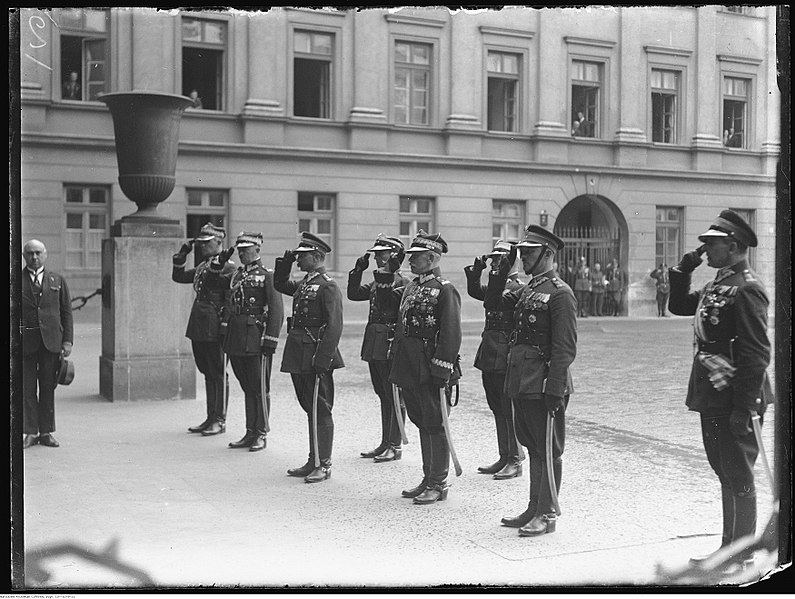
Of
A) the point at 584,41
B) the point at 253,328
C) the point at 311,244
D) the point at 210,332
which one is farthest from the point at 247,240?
the point at 584,41

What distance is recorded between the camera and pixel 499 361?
8.16 m

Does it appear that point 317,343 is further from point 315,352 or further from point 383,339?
point 383,339

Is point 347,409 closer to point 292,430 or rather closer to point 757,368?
point 292,430

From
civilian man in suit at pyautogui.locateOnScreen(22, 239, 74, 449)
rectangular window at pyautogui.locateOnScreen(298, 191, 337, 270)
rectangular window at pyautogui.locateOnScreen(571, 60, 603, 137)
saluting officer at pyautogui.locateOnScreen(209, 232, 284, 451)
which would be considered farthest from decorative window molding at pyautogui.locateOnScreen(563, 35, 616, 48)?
civilian man in suit at pyautogui.locateOnScreen(22, 239, 74, 449)

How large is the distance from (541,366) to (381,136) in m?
16.0

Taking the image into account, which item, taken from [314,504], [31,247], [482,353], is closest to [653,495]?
[482,353]

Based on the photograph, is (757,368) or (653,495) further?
(653,495)

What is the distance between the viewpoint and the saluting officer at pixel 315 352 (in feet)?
25.5

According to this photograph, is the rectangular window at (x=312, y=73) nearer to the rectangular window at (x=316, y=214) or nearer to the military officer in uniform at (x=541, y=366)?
the rectangular window at (x=316, y=214)

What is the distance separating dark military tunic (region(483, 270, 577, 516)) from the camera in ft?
20.1

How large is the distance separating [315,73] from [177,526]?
1601 centimetres

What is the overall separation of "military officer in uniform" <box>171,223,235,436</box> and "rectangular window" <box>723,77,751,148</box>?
5387 millimetres

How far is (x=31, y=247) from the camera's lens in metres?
8.99

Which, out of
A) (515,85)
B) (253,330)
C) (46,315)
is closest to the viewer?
(46,315)
